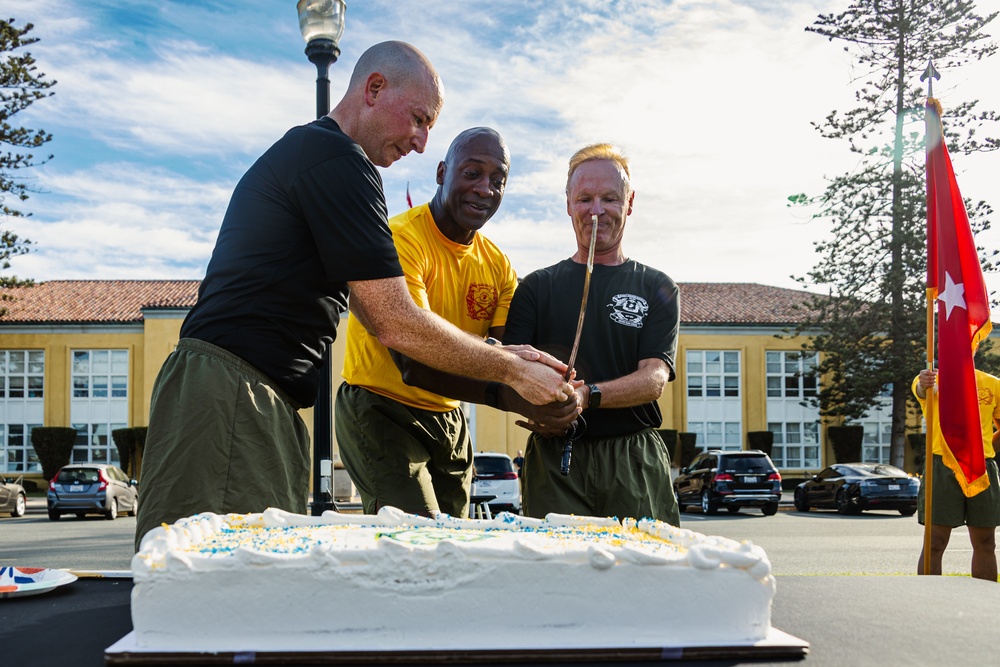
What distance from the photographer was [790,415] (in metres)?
39.4

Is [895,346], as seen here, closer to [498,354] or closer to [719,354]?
[719,354]

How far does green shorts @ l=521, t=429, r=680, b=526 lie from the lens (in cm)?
307

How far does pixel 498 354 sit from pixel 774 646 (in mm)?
1116

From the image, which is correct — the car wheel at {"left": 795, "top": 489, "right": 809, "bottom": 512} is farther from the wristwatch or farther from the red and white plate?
the red and white plate

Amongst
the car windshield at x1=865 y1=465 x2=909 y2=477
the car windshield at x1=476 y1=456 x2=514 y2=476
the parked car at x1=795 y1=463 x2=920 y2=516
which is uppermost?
the car windshield at x1=476 y1=456 x2=514 y2=476

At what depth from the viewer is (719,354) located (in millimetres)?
39312

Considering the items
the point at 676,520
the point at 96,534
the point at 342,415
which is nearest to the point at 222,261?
the point at 342,415

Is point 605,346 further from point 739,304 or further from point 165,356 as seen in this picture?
point 739,304

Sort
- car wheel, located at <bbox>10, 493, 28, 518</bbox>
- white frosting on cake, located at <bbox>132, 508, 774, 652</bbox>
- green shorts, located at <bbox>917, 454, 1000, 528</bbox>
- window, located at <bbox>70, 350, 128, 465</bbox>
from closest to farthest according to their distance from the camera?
white frosting on cake, located at <bbox>132, 508, 774, 652</bbox> < green shorts, located at <bbox>917, 454, 1000, 528</bbox> < car wheel, located at <bbox>10, 493, 28, 518</bbox> < window, located at <bbox>70, 350, 128, 465</bbox>

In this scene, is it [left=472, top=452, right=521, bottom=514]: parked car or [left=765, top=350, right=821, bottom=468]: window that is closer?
[left=472, top=452, right=521, bottom=514]: parked car

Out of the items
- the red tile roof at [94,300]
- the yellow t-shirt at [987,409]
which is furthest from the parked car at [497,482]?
the red tile roof at [94,300]

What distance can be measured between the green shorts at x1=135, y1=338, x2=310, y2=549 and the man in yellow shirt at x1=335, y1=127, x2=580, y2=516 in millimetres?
703

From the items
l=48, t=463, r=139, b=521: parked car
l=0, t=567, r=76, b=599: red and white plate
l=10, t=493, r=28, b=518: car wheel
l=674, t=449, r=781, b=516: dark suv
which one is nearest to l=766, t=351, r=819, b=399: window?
l=674, t=449, r=781, b=516: dark suv

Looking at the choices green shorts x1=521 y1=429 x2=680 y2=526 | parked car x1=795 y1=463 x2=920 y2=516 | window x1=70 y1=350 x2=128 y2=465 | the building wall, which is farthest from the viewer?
window x1=70 y1=350 x2=128 y2=465
